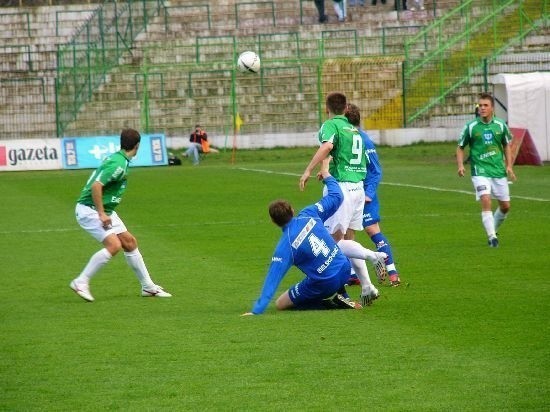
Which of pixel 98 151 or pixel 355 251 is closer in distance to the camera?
pixel 355 251

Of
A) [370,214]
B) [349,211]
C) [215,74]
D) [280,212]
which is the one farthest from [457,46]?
[280,212]

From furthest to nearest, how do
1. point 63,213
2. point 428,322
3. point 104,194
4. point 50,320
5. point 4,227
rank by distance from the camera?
point 63,213 < point 4,227 < point 104,194 < point 50,320 < point 428,322

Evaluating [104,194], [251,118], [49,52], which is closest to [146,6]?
[49,52]

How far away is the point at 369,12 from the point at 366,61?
5.31m

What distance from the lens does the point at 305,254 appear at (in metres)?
11.2

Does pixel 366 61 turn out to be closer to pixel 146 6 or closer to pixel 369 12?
pixel 369 12

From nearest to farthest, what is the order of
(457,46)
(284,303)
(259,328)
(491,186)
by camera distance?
(259,328) < (284,303) < (491,186) < (457,46)

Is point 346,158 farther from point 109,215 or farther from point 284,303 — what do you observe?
point 109,215

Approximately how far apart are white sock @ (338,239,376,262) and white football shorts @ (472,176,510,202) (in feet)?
17.7

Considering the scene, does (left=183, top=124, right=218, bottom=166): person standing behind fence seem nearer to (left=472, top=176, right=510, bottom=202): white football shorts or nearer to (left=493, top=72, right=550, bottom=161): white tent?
(left=493, top=72, right=550, bottom=161): white tent

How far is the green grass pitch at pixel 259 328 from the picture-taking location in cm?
822

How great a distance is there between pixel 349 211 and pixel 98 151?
85.1ft

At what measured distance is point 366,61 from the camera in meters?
45.7

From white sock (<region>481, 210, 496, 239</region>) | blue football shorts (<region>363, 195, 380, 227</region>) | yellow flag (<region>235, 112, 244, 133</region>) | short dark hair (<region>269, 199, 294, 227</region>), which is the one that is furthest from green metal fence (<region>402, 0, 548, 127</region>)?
short dark hair (<region>269, 199, 294, 227</region>)
